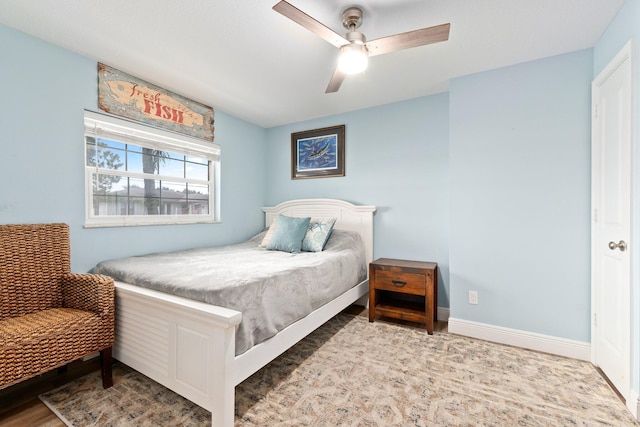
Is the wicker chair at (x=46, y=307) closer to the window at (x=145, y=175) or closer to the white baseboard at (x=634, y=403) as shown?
the window at (x=145, y=175)

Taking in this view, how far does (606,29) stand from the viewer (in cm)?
192

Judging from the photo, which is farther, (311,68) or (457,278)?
(457,278)

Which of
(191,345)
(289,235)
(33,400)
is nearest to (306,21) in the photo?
(191,345)

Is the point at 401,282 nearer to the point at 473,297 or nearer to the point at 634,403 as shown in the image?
the point at 473,297

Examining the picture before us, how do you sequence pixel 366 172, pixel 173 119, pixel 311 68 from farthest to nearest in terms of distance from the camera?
pixel 366 172
pixel 173 119
pixel 311 68

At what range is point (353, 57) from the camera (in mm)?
1784

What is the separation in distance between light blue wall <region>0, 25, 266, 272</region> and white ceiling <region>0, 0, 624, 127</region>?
0.53 ft

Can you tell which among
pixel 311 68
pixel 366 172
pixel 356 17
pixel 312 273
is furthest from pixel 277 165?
pixel 356 17

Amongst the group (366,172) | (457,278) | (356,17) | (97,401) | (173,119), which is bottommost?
(97,401)

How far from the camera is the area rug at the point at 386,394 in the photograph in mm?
1501

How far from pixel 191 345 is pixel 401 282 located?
73.3 inches

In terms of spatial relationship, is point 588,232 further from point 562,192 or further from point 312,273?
point 312,273

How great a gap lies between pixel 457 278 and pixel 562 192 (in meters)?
1.04

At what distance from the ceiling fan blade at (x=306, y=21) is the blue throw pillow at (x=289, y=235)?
1.79 meters
